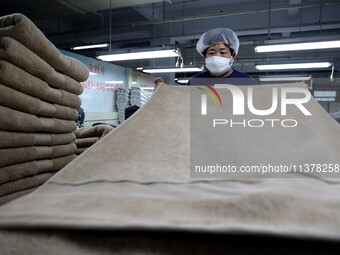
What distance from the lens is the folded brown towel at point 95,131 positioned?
1158mm

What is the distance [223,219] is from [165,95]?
2.27 ft

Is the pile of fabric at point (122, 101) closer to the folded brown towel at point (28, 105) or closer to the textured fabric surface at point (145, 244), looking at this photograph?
the folded brown towel at point (28, 105)

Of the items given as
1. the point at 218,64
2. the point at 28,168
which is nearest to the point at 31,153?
the point at 28,168

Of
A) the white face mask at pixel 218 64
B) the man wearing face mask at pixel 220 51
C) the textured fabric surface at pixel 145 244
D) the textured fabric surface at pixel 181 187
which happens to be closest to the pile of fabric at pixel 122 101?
the man wearing face mask at pixel 220 51

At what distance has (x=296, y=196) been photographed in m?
0.42

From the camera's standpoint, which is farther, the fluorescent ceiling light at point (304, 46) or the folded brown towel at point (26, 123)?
the fluorescent ceiling light at point (304, 46)

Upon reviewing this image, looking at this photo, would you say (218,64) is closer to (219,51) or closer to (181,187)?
(219,51)

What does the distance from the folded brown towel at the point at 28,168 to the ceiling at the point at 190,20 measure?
4.35m

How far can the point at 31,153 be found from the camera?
2.77 ft

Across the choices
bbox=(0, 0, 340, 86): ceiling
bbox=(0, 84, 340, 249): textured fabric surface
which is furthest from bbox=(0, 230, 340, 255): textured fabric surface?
bbox=(0, 0, 340, 86): ceiling

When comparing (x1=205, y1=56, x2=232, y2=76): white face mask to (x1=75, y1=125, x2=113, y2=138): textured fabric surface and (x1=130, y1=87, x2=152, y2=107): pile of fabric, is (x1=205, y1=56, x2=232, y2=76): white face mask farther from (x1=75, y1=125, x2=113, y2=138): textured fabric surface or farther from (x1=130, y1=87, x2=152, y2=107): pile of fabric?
(x1=130, y1=87, x2=152, y2=107): pile of fabric

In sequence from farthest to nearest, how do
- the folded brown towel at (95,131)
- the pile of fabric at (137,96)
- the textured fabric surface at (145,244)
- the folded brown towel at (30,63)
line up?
the pile of fabric at (137,96), the folded brown towel at (95,131), the folded brown towel at (30,63), the textured fabric surface at (145,244)

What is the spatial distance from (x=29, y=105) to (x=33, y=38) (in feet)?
0.64

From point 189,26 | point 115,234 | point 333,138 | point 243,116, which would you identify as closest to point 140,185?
point 115,234
